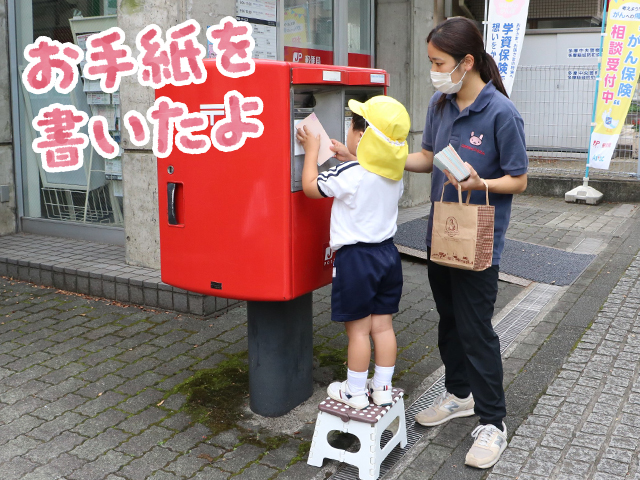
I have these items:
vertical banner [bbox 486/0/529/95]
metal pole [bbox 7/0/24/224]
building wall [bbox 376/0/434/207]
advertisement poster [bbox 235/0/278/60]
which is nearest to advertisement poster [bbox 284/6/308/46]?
advertisement poster [bbox 235/0/278/60]

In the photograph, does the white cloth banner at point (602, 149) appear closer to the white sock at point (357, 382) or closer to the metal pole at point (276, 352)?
the metal pole at point (276, 352)

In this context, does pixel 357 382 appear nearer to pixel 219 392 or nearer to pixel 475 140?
pixel 219 392

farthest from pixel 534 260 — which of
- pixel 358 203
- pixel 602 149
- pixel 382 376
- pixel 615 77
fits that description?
pixel 615 77

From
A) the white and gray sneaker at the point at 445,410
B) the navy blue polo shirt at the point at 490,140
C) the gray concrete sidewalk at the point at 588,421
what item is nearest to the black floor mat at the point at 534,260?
the gray concrete sidewalk at the point at 588,421

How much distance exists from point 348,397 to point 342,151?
45.0 inches

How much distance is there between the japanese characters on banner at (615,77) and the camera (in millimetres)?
9625

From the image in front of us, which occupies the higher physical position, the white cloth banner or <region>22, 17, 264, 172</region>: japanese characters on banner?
<region>22, 17, 264, 172</region>: japanese characters on banner

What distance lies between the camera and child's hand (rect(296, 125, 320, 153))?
10.5ft

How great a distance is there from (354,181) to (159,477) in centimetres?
156

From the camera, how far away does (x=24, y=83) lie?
7027 millimetres

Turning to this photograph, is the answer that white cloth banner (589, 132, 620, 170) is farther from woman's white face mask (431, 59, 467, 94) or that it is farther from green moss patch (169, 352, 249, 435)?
woman's white face mask (431, 59, 467, 94)

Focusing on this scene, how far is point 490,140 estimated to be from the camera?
120 inches

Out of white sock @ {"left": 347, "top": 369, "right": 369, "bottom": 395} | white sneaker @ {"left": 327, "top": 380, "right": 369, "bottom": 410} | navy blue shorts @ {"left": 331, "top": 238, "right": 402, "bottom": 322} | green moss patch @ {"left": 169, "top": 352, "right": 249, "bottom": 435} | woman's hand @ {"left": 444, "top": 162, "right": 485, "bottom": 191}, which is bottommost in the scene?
green moss patch @ {"left": 169, "top": 352, "right": 249, "bottom": 435}

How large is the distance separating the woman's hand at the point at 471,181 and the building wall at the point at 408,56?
5.96 metres
